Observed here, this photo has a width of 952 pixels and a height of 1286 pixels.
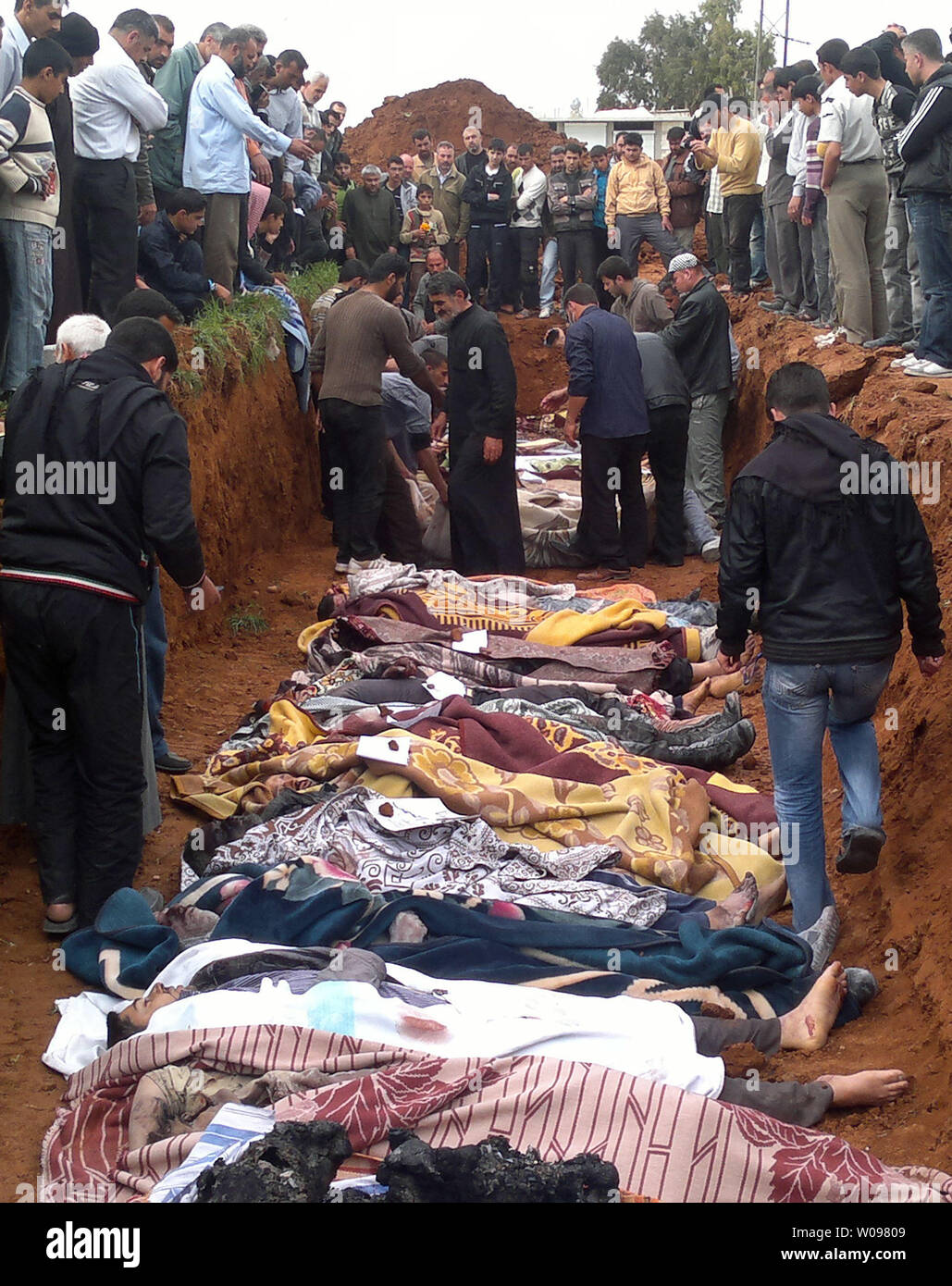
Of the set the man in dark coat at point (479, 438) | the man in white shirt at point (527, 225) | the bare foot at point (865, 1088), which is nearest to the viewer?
the bare foot at point (865, 1088)

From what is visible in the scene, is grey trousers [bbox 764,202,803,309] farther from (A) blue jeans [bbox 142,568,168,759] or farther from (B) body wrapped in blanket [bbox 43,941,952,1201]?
(B) body wrapped in blanket [bbox 43,941,952,1201]

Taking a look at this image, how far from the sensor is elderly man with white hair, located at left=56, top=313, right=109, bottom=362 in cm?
543

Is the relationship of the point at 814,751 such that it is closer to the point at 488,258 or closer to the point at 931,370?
the point at 931,370

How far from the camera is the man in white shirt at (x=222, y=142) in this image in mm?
9453

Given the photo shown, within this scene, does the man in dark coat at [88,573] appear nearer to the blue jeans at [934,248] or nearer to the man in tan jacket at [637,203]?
the blue jeans at [934,248]

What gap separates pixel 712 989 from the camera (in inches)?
160

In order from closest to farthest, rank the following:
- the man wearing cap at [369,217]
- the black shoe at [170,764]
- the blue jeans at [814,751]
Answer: the blue jeans at [814,751] → the black shoe at [170,764] → the man wearing cap at [369,217]

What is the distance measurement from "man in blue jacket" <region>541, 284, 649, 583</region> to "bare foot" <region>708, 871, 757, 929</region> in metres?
5.58

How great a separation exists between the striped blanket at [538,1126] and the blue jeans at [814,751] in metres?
1.43

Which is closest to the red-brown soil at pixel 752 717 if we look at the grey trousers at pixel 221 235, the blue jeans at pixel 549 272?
the grey trousers at pixel 221 235

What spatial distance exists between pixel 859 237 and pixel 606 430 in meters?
2.26

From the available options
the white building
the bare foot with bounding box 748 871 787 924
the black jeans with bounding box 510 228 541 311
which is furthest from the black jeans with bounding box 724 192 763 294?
the white building

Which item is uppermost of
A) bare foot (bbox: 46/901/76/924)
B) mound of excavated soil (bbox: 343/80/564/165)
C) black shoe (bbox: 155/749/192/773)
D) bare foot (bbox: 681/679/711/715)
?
mound of excavated soil (bbox: 343/80/564/165)

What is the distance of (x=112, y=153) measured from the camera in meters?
7.90
